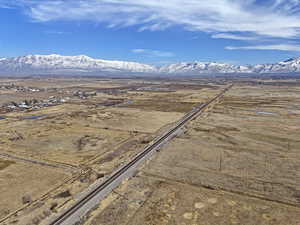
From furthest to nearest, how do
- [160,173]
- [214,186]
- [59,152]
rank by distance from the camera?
[59,152] → [160,173] → [214,186]

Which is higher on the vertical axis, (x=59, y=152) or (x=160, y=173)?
(x=160, y=173)

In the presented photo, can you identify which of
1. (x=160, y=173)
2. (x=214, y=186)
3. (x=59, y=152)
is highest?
(x=214, y=186)

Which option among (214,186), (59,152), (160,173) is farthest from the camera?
(59,152)

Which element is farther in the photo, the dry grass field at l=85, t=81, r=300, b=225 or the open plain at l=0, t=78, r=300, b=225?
the open plain at l=0, t=78, r=300, b=225

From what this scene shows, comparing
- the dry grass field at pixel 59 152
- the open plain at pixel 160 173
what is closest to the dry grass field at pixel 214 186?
the open plain at pixel 160 173

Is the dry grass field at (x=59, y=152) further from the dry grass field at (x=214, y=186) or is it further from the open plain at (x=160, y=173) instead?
the dry grass field at (x=214, y=186)

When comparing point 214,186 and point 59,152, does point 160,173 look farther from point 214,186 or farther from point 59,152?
point 59,152

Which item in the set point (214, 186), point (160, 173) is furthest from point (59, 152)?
point (214, 186)

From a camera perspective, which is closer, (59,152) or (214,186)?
(214,186)

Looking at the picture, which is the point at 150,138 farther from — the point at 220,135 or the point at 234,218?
the point at 234,218

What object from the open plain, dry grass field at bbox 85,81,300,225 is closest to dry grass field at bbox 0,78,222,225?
the open plain

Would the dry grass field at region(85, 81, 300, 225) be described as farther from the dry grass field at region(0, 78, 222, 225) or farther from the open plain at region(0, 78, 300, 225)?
the dry grass field at region(0, 78, 222, 225)

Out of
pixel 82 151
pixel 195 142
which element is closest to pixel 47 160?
pixel 82 151
